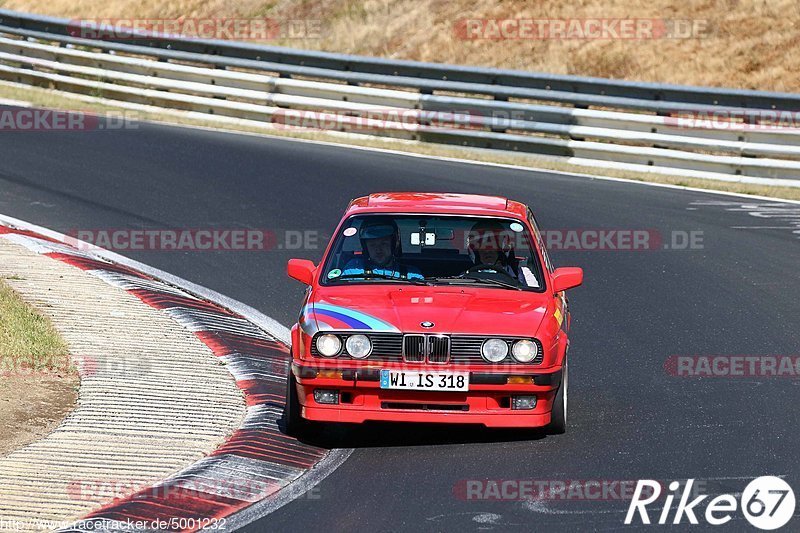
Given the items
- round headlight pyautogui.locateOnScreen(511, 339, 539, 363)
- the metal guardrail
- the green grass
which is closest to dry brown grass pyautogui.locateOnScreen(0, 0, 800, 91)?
the metal guardrail

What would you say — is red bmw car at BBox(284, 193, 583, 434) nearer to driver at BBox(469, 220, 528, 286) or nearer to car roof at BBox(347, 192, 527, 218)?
driver at BBox(469, 220, 528, 286)

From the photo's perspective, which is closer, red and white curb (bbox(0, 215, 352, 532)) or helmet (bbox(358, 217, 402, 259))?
red and white curb (bbox(0, 215, 352, 532))

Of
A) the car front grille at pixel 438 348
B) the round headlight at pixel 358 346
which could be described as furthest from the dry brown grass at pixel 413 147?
the round headlight at pixel 358 346

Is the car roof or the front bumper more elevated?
the car roof

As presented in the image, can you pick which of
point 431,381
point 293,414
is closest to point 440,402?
point 431,381

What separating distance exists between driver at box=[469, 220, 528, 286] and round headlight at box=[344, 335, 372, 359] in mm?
1395

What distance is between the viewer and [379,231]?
898 cm

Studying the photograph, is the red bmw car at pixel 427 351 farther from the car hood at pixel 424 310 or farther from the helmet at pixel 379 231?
the helmet at pixel 379 231

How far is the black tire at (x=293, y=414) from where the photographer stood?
26.2 feet

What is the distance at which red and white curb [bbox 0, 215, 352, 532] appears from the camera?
662 cm

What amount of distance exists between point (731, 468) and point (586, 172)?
11.5 meters

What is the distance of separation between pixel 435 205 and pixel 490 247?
1.59ft

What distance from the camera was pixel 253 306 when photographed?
38.0 ft

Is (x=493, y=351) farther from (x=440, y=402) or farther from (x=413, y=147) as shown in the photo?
(x=413, y=147)
